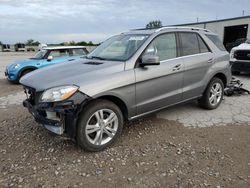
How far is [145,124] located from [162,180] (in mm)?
1636

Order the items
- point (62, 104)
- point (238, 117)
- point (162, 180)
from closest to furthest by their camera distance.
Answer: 1. point (162, 180)
2. point (62, 104)
3. point (238, 117)

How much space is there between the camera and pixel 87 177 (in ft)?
8.82

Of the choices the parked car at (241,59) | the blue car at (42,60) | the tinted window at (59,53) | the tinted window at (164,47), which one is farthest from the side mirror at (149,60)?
the parked car at (241,59)

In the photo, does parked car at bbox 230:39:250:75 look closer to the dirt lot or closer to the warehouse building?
the dirt lot

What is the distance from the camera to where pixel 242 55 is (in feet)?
28.0

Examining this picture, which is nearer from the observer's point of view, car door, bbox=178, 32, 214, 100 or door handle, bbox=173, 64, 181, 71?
door handle, bbox=173, 64, 181, 71

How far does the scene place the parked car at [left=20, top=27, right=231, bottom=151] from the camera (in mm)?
2910

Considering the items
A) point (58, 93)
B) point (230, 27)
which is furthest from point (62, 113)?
point (230, 27)

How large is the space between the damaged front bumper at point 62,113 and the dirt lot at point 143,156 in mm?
431

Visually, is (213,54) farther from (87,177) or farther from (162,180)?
(87,177)

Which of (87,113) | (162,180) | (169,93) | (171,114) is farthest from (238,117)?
(87,113)

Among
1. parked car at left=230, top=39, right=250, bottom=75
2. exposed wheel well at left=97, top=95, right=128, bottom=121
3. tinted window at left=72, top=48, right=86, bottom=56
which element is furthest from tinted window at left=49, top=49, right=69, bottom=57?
parked car at left=230, top=39, right=250, bottom=75

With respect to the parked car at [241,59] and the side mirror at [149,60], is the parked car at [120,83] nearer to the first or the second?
the side mirror at [149,60]

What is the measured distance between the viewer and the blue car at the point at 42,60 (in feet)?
27.2
